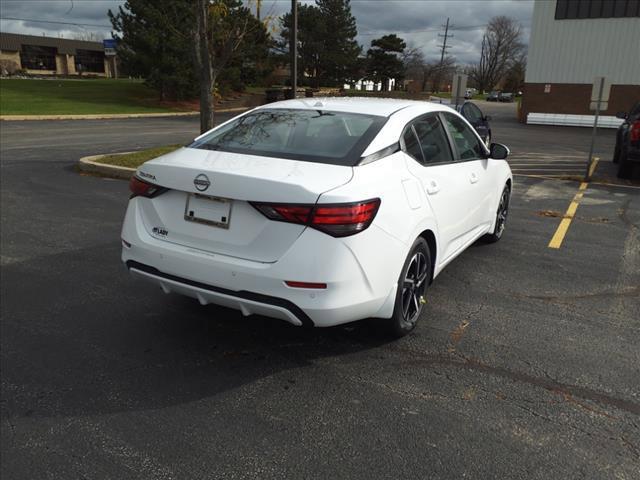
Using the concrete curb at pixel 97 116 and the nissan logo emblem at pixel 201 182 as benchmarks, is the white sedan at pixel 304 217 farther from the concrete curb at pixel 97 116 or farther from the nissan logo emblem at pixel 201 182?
the concrete curb at pixel 97 116

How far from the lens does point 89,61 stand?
8444cm

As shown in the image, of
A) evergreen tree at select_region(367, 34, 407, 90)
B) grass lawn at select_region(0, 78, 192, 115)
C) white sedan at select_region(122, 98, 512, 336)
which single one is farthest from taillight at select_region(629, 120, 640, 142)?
evergreen tree at select_region(367, 34, 407, 90)

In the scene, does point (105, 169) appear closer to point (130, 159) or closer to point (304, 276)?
point (130, 159)

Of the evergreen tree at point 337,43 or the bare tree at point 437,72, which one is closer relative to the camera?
the evergreen tree at point 337,43

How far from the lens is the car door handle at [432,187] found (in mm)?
3642

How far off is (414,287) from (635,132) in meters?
8.80

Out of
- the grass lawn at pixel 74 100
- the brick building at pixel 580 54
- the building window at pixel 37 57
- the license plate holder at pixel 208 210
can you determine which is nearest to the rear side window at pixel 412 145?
the license plate holder at pixel 208 210

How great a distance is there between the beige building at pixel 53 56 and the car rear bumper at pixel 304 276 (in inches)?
3210

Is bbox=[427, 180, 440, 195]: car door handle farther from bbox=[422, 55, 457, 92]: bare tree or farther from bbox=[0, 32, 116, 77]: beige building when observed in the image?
bbox=[422, 55, 457, 92]: bare tree

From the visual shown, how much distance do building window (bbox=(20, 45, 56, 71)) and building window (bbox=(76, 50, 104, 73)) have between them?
3594mm

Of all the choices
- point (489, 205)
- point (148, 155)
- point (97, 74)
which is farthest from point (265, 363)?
point (97, 74)

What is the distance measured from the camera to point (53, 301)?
13.7ft

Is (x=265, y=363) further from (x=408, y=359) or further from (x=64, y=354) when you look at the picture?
(x=64, y=354)

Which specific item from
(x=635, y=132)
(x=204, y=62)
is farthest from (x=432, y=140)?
(x=635, y=132)
